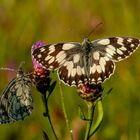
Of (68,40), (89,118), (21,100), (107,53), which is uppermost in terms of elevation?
(68,40)

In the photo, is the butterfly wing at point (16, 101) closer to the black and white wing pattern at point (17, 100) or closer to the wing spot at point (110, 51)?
the black and white wing pattern at point (17, 100)

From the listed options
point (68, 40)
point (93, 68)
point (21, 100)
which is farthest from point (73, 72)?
point (68, 40)

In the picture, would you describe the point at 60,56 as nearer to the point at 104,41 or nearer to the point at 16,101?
the point at 104,41

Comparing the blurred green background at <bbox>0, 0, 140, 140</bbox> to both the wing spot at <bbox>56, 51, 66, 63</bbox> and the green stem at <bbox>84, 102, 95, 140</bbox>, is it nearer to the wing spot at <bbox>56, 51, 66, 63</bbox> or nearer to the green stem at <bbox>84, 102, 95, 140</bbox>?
the green stem at <bbox>84, 102, 95, 140</bbox>

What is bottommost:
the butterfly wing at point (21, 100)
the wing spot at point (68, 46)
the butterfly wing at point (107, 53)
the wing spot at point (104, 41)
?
the butterfly wing at point (21, 100)

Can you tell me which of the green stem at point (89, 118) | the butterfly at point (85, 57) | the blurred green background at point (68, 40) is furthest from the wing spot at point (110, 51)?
the blurred green background at point (68, 40)

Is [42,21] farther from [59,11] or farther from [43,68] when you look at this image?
[43,68]

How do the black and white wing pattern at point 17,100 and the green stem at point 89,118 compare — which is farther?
the black and white wing pattern at point 17,100

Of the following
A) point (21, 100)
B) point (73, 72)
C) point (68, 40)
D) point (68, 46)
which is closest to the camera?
point (73, 72)

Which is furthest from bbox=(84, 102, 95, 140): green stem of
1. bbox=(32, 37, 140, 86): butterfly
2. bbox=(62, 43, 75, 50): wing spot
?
bbox=(62, 43, 75, 50): wing spot
